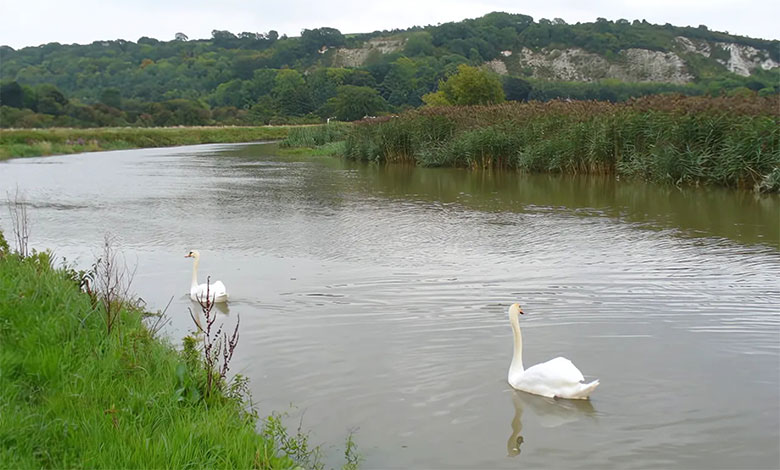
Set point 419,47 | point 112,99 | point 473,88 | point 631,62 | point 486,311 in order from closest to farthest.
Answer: point 486,311, point 473,88, point 112,99, point 631,62, point 419,47

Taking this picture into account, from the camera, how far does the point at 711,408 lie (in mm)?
5586

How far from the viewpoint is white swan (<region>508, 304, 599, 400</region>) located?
18.6ft

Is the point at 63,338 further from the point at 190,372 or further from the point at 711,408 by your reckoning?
the point at 711,408

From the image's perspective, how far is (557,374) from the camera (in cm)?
573

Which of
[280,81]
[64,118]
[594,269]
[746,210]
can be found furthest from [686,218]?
[280,81]

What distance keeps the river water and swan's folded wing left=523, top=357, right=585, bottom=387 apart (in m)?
0.17

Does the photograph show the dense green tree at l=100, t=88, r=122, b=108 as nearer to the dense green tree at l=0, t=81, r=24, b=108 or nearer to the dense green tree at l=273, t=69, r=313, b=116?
the dense green tree at l=0, t=81, r=24, b=108

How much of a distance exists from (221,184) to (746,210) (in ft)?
46.6

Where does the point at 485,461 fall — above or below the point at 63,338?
below

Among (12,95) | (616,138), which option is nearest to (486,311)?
(616,138)

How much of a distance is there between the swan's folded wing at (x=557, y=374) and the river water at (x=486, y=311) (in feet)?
0.57

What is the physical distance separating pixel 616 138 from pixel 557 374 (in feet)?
54.6

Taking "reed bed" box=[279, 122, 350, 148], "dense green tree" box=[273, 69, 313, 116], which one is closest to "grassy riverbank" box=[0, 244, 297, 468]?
"reed bed" box=[279, 122, 350, 148]

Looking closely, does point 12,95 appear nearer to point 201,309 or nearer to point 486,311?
point 201,309
